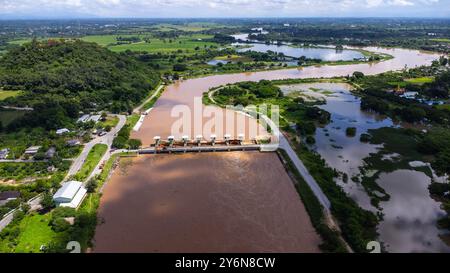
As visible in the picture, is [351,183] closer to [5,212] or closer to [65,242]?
[65,242]

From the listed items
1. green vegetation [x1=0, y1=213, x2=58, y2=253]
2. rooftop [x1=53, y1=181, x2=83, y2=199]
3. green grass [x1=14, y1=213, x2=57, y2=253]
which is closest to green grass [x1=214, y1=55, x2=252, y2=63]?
rooftop [x1=53, y1=181, x2=83, y2=199]

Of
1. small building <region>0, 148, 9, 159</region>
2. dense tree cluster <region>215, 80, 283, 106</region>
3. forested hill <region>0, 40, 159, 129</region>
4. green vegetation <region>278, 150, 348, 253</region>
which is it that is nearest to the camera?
green vegetation <region>278, 150, 348, 253</region>

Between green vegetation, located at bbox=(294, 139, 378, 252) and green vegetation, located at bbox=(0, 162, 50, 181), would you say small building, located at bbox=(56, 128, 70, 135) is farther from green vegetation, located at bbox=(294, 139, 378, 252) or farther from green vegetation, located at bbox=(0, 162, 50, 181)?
green vegetation, located at bbox=(294, 139, 378, 252)

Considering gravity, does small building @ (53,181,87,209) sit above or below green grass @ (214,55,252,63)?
below

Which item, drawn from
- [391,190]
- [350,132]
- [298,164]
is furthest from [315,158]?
[350,132]

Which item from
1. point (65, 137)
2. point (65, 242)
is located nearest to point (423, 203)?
point (65, 242)
